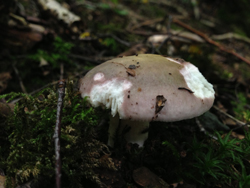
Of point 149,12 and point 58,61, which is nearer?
point 58,61

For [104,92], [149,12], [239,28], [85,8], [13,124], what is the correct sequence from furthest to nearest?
1. [239,28]
2. [149,12]
3. [85,8]
4. [13,124]
5. [104,92]

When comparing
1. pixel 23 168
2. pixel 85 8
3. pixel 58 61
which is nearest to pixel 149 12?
pixel 85 8

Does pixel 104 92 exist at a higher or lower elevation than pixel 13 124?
higher

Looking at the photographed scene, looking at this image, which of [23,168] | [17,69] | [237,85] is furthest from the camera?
[237,85]

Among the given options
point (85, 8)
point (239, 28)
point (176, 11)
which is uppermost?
point (85, 8)

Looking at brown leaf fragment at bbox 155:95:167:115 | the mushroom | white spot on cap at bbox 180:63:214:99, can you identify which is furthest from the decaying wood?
brown leaf fragment at bbox 155:95:167:115

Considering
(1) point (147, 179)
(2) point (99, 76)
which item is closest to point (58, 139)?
(2) point (99, 76)

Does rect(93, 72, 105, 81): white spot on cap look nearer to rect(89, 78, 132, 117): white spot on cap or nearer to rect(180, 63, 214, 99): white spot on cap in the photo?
rect(89, 78, 132, 117): white spot on cap

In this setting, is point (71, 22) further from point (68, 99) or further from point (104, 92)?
point (104, 92)
